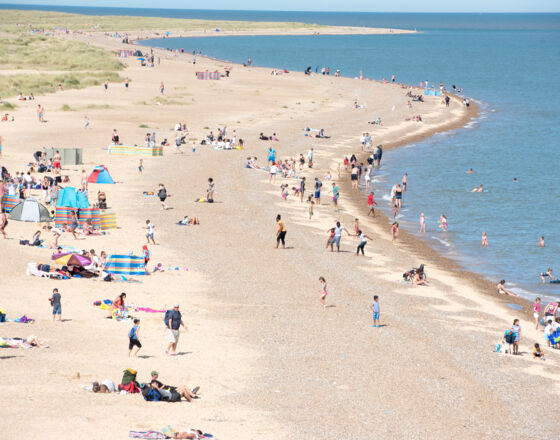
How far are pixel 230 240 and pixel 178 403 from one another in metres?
16.0

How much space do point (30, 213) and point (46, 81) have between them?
164 feet

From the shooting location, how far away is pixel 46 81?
3164 inches

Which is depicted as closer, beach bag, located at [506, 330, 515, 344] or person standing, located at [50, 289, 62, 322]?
person standing, located at [50, 289, 62, 322]

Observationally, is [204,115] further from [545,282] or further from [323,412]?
[323,412]

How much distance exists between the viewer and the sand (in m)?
17.8

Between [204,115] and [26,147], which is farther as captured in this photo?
[204,115]

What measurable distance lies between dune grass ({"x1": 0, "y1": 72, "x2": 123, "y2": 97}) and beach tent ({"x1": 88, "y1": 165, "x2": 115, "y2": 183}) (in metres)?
32.6

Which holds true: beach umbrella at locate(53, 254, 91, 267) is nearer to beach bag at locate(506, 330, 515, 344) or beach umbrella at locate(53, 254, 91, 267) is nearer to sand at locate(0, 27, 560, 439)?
sand at locate(0, 27, 560, 439)

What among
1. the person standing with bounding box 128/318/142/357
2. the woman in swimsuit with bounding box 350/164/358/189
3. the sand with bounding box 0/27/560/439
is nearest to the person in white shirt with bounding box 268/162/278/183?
the sand with bounding box 0/27/560/439

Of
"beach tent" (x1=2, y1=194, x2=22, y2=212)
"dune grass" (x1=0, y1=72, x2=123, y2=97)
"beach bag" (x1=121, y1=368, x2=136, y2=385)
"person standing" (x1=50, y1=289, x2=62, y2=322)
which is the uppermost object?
"dune grass" (x1=0, y1=72, x2=123, y2=97)

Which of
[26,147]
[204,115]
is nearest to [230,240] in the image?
[26,147]

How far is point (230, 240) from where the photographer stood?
111 feet

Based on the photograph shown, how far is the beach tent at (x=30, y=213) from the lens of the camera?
1328 inches

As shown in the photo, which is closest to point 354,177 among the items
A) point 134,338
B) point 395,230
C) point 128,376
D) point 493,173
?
point 395,230
